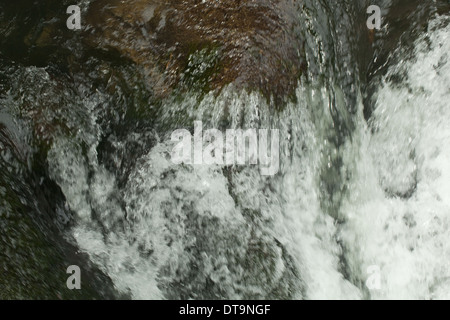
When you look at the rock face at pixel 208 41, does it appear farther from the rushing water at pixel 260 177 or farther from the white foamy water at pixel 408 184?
the white foamy water at pixel 408 184

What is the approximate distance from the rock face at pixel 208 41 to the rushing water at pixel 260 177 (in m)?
Answer: 0.09

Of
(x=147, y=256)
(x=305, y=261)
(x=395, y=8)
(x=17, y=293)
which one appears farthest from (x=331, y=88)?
(x=17, y=293)

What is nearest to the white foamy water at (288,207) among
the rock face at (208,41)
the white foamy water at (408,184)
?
the white foamy water at (408,184)

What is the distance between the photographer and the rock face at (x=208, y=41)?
4.23m

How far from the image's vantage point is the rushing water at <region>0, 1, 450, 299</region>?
392cm

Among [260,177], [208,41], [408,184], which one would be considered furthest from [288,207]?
[208,41]

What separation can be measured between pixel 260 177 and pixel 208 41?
0.96 m

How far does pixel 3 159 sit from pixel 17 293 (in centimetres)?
106

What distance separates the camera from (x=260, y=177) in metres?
4.17

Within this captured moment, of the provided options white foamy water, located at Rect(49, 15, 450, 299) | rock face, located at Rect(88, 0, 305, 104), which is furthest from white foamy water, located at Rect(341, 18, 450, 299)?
rock face, located at Rect(88, 0, 305, 104)

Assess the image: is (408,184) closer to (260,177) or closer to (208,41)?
(260,177)

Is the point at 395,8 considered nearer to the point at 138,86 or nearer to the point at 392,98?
the point at 392,98

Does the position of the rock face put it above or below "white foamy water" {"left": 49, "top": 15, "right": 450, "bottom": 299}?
above

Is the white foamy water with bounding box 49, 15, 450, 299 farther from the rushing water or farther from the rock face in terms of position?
the rock face
